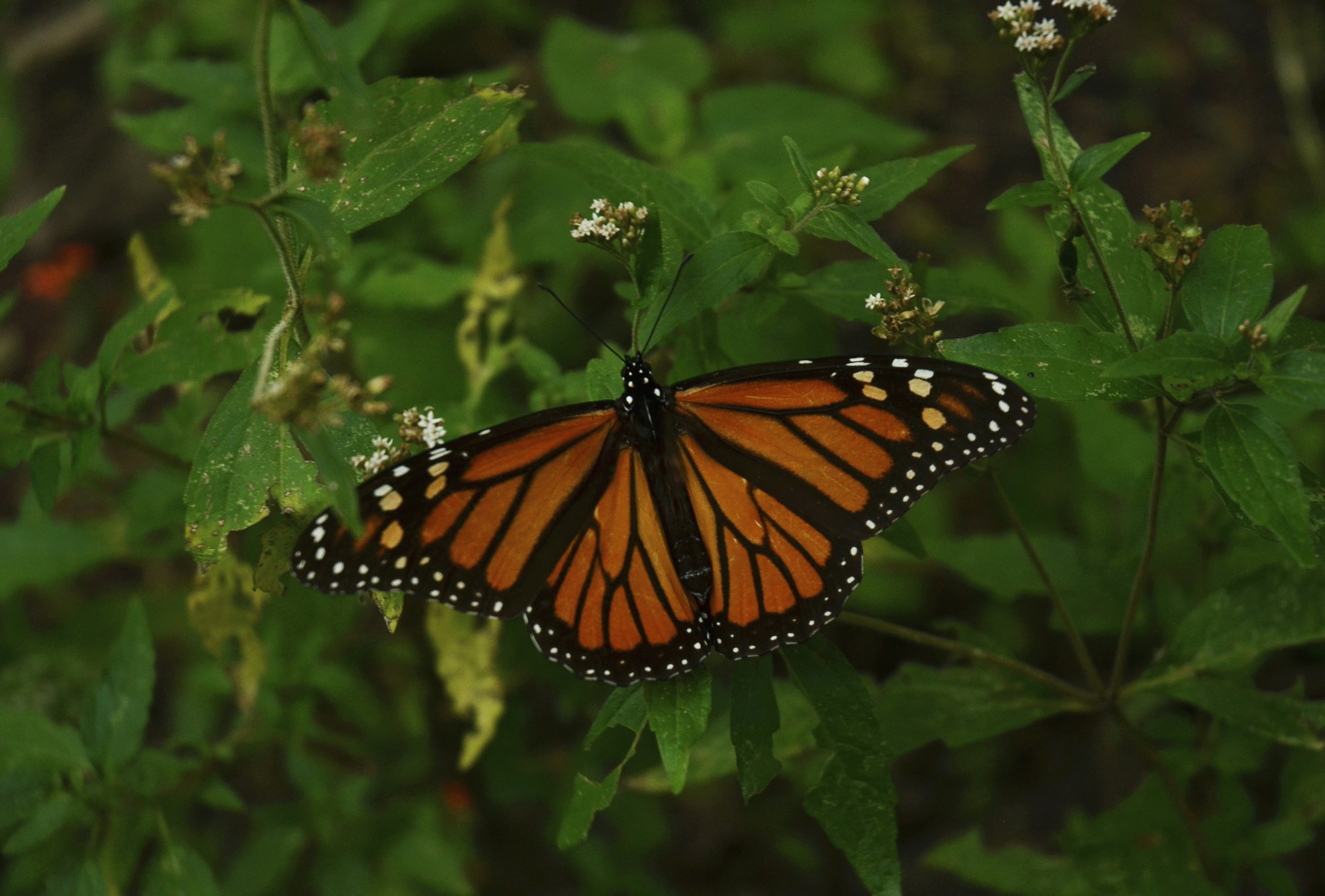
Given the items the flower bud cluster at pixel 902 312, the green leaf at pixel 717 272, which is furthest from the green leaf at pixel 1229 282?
the green leaf at pixel 717 272

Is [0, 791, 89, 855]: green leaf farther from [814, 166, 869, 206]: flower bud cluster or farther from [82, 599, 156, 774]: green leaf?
[814, 166, 869, 206]: flower bud cluster

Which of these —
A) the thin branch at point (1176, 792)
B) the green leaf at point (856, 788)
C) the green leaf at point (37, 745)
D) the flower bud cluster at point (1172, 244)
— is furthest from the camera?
the green leaf at point (37, 745)

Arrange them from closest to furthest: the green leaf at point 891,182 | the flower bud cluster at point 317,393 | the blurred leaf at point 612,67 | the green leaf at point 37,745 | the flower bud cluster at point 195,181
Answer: the flower bud cluster at point 317,393 < the flower bud cluster at point 195,181 < the green leaf at point 891,182 < the green leaf at point 37,745 < the blurred leaf at point 612,67

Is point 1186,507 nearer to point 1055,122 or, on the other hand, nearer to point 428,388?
point 1055,122

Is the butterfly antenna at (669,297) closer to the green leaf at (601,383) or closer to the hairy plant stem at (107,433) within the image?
the green leaf at (601,383)

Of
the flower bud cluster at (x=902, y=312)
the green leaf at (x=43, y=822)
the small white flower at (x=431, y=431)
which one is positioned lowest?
the green leaf at (x=43, y=822)

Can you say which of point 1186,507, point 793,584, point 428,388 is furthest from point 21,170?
point 1186,507

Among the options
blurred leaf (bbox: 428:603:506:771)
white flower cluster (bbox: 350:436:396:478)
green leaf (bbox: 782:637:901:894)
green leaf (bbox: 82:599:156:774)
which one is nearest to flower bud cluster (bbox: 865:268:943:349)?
green leaf (bbox: 782:637:901:894)
